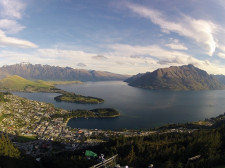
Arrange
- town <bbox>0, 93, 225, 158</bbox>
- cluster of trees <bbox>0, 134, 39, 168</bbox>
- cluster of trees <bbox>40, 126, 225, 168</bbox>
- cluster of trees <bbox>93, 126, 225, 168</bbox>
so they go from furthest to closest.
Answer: town <bbox>0, 93, 225, 158</bbox>
cluster of trees <bbox>93, 126, 225, 168</bbox>
cluster of trees <bbox>40, 126, 225, 168</bbox>
cluster of trees <bbox>0, 134, 39, 168</bbox>

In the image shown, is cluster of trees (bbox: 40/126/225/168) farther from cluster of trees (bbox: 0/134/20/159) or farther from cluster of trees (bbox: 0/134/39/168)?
cluster of trees (bbox: 0/134/20/159)

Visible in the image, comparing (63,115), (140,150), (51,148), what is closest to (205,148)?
(140,150)

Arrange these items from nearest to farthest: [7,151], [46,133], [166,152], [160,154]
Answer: [7,151], [160,154], [166,152], [46,133]

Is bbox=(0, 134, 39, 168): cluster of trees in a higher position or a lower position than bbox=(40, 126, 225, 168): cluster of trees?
lower

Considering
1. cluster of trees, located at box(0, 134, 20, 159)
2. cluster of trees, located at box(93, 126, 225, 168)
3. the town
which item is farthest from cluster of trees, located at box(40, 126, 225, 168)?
the town

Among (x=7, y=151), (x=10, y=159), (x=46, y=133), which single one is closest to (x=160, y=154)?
(x=10, y=159)

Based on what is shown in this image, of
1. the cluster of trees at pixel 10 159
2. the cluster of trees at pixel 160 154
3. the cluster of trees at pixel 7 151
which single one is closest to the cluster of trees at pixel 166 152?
the cluster of trees at pixel 160 154

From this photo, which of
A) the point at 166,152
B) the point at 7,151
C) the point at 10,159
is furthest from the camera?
the point at 166,152

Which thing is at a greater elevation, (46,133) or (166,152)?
(166,152)

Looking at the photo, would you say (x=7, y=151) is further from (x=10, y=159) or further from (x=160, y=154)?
(x=160, y=154)

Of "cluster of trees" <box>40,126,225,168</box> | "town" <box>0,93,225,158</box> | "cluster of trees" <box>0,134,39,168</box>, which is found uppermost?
"cluster of trees" <box>40,126,225,168</box>

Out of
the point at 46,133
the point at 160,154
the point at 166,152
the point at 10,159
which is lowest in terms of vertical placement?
the point at 46,133
